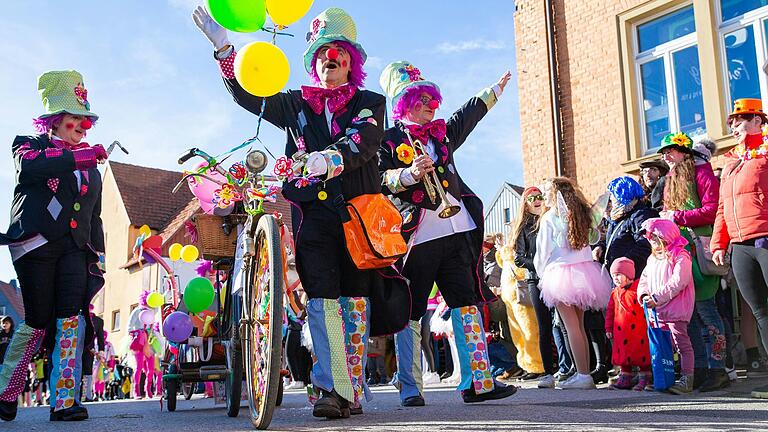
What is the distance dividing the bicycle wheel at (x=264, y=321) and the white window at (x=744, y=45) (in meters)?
9.06

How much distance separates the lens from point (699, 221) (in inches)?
265

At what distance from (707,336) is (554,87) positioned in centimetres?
771

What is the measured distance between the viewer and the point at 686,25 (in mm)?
12281

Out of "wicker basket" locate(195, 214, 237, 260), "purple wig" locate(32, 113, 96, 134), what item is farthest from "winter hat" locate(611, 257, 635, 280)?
"purple wig" locate(32, 113, 96, 134)

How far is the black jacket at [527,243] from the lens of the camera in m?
8.34

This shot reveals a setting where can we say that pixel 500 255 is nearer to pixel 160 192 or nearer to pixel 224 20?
pixel 224 20

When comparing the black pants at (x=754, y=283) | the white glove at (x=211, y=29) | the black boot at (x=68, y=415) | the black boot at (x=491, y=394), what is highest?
the white glove at (x=211, y=29)

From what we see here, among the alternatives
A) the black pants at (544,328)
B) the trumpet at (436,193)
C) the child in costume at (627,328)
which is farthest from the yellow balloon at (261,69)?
the black pants at (544,328)

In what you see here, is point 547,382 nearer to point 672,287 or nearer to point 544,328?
point 544,328

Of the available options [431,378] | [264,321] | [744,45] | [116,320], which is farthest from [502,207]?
[264,321]

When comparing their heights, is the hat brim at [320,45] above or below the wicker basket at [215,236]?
A: above

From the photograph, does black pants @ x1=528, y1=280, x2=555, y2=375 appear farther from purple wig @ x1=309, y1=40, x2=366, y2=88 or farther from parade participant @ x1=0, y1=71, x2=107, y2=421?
parade participant @ x1=0, y1=71, x2=107, y2=421

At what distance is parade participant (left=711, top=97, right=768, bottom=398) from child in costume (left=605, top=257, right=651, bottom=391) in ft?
3.73

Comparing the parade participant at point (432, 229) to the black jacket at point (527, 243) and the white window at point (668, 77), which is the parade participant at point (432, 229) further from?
the white window at point (668, 77)
